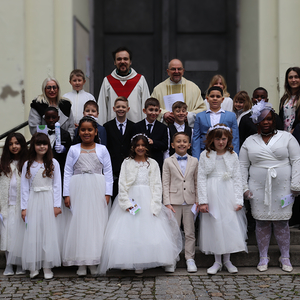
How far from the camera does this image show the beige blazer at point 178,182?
5539 millimetres

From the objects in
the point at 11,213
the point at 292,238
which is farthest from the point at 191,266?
the point at 11,213

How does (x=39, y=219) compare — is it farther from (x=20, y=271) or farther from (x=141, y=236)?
(x=141, y=236)

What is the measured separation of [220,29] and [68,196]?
5642 mm

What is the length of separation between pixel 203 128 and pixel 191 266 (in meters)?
1.71

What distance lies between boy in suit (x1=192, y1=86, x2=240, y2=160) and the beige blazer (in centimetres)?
37

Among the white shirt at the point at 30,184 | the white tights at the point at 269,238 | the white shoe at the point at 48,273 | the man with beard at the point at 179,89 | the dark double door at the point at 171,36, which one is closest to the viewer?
the white shoe at the point at 48,273

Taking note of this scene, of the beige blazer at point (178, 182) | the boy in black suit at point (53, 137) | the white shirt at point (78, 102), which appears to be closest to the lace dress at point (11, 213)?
the boy in black suit at point (53, 137)

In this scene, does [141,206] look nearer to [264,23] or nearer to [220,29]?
[264,23]

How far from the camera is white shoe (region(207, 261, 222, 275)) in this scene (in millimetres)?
5248

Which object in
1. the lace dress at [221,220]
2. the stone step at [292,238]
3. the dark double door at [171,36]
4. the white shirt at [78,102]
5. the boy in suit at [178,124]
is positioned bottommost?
the stone step at [292,238]

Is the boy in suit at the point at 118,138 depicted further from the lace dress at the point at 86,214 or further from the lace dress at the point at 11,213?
the lace dress at the point at 11,213

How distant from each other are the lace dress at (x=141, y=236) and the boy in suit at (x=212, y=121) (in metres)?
0.88

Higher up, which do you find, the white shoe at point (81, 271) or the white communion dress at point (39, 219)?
the white communion dress at point (39, 219)

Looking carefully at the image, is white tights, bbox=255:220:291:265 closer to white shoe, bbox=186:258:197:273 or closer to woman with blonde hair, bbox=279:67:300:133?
white shoe, bbox=186:258:197:273
